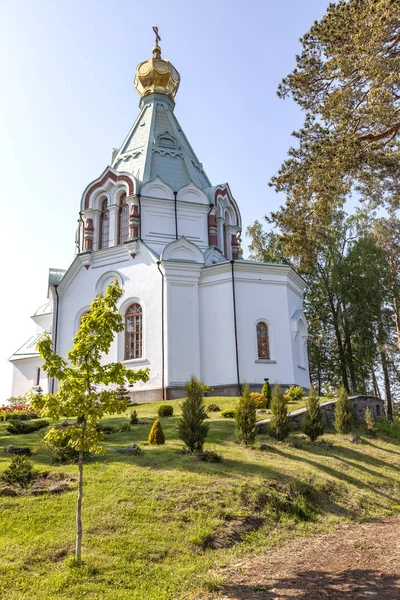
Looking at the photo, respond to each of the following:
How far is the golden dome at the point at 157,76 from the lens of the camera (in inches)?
1092

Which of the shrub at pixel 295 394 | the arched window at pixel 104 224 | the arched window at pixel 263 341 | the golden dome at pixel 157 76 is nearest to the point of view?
the shrub at pixel 295 394

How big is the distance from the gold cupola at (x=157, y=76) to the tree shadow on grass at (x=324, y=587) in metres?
A: 26.5

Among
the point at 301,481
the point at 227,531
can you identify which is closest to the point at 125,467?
the point at 227,531

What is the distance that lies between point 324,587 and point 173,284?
15717 millimetres

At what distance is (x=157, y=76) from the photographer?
1094 inches

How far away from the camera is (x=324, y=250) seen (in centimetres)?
2980

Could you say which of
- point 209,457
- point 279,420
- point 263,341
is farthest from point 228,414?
point 263,341

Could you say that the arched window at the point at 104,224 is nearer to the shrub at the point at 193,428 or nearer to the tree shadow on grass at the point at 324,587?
the shrub at the point at 193,428

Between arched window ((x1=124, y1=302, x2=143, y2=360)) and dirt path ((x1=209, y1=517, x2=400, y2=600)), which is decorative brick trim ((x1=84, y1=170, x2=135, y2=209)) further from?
dirt path ((x1=209, y1=517, x2=400, y2=600))

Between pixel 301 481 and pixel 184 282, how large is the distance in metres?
12.3

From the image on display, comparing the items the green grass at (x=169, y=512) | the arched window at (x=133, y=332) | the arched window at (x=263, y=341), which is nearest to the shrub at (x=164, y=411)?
the green grass at (x=169, y=512)

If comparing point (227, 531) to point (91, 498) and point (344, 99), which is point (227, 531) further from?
point (344, 99)

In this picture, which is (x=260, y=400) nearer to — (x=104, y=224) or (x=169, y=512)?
(x=169, y=512)

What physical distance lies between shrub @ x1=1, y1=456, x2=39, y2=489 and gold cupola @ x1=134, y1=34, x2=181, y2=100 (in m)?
23.9
